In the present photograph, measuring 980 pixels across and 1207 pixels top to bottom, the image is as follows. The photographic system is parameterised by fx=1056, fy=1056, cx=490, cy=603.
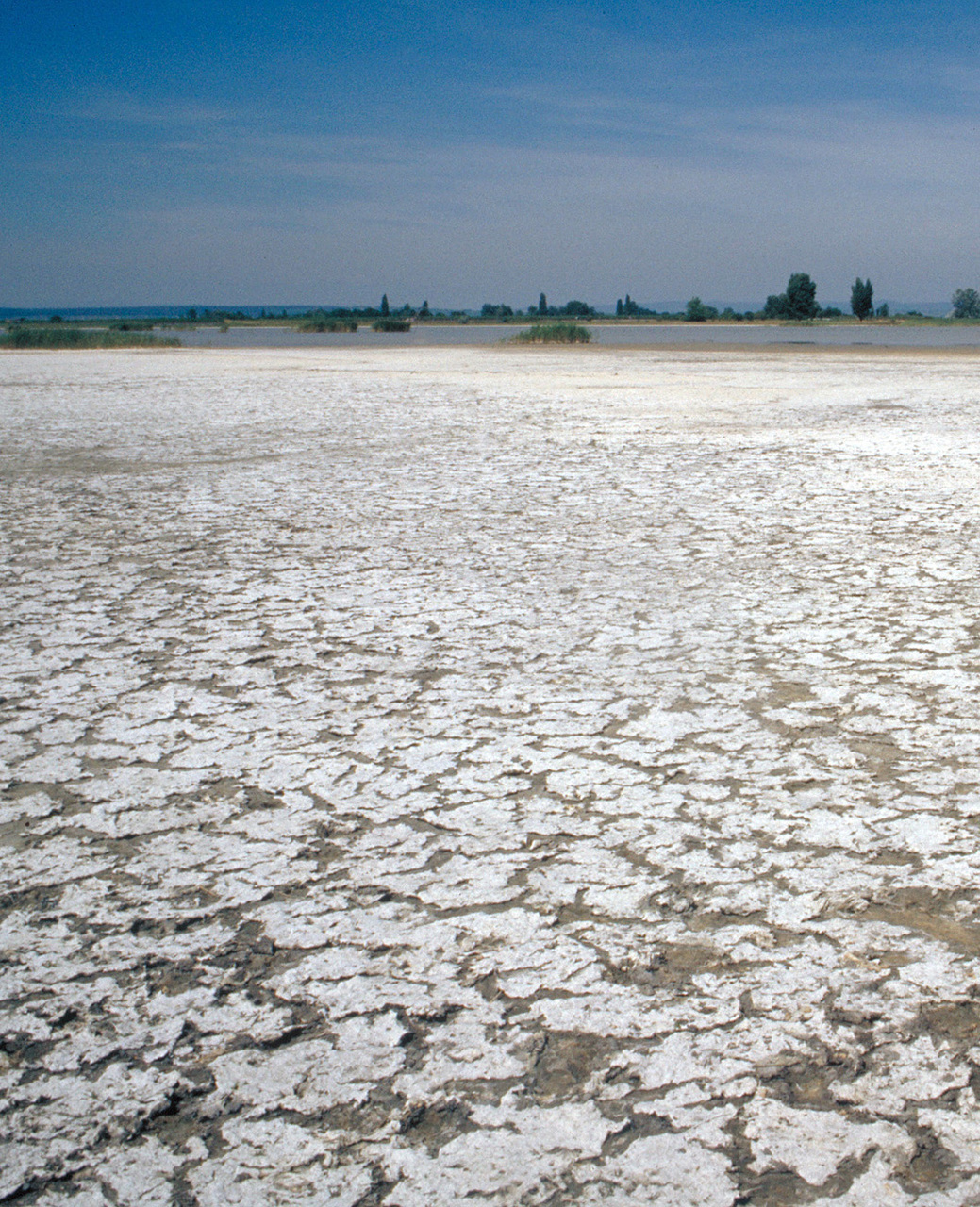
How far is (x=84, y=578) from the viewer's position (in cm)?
334

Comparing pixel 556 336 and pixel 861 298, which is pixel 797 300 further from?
pixel 556 336

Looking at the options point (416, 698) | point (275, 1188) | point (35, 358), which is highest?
point (35, 358)

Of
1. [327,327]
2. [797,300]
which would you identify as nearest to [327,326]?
[327,327]

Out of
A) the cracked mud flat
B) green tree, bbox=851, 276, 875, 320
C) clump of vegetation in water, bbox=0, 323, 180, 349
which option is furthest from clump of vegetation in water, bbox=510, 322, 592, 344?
green tree, bbox=851, 276, 875, 320

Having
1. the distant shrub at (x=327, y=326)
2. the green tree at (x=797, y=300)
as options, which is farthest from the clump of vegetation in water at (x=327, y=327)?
the green tree at (x=797, y=300)

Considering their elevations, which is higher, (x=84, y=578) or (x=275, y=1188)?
(x=84, y=578)

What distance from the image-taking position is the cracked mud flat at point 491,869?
1.07 metres

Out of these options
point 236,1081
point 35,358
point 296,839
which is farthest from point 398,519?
point 35,358

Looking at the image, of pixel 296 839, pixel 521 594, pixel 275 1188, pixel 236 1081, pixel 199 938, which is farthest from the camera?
pixel 521 594

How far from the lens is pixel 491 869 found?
5.14 feet

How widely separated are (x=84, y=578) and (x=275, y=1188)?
2637 millimetres

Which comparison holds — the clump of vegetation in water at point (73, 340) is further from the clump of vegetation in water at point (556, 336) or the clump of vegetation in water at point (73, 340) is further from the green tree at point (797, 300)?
the green tree at point (797, 300)

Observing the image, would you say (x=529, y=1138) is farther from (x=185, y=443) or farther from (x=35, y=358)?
(x=35, y=358)

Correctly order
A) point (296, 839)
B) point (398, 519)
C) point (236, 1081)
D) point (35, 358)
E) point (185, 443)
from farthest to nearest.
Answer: point (35, 358), point (185, 443), point (398, 519), point (296, 839), point (236, 1081)
